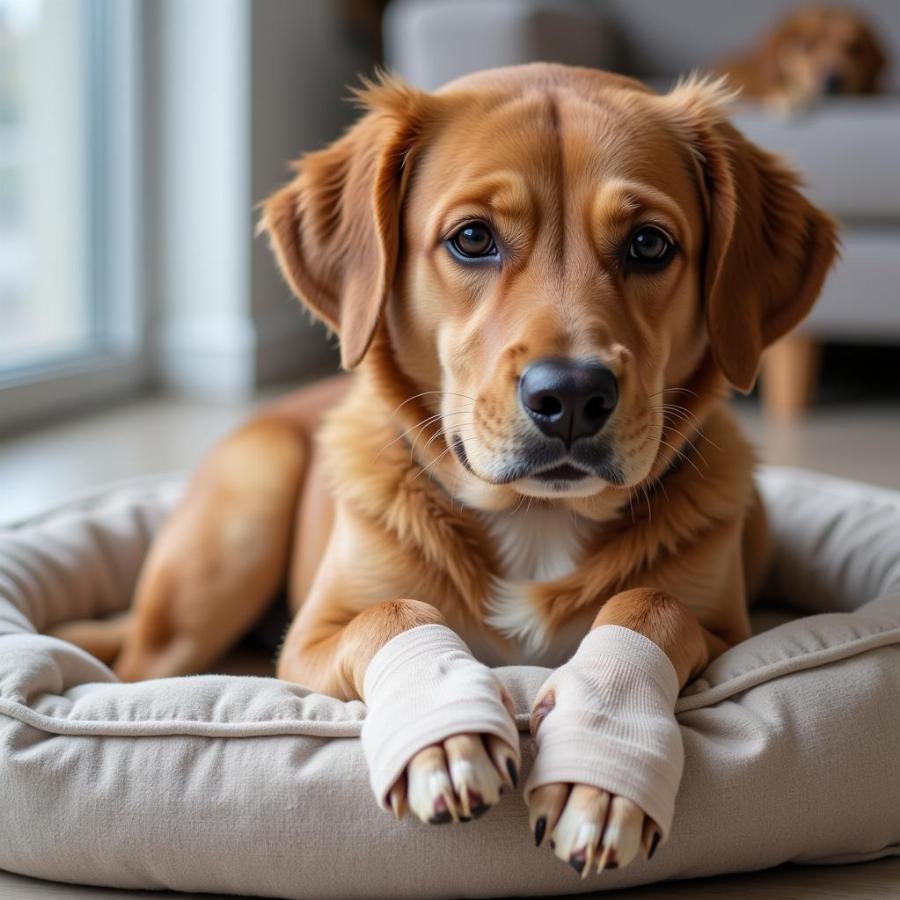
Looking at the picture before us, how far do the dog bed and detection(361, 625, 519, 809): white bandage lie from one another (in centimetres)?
10

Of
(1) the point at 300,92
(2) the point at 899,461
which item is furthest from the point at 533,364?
(1) the point at 300,92

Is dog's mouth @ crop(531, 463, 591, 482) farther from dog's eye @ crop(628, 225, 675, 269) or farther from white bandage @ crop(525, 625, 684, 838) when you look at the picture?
dog's eye @ crop(628, 225, 675, 269)

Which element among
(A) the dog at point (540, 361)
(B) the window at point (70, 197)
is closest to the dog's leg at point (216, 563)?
(A) the dog at point (540, 361)

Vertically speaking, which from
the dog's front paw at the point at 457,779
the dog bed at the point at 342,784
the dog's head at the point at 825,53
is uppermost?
the dog's head at the point at 825,53

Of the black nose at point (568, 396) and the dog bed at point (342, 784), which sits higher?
the black nose at point (568, 396)

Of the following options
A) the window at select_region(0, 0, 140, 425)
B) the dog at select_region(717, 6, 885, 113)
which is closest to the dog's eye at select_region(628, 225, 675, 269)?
the window at select_region(0, 0, 140, 425)

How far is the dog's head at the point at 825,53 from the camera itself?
5285 mm

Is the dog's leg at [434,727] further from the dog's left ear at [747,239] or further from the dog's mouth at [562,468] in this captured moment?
the dog's left ear at [747,239]

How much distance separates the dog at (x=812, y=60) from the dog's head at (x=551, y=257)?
11.2 feet

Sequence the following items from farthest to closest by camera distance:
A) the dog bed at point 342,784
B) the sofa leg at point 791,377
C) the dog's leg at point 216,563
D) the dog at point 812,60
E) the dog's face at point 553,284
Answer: the dog at point 812,60, the sofa leg at point 791,377, the dog's leg at point 216,563, the dog's face at point 553,284, the dog bed at point 342,784

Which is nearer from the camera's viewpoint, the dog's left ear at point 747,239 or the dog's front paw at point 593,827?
the dog's front paw at point 593,827

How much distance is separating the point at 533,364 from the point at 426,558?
Answer: 0.45 metres

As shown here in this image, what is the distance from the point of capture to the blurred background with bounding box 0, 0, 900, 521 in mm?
4703

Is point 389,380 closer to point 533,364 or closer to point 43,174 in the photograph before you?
point 533,364
